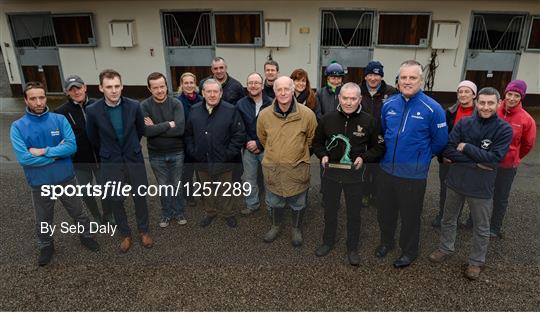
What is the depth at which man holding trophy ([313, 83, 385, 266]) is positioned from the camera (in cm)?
332

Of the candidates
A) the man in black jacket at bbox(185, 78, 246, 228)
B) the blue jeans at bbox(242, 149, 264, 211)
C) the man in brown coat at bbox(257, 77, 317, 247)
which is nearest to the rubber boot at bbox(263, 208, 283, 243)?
the man in brown coat at bbox(257, 77, 317, 247)

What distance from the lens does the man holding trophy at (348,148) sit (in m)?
3.32

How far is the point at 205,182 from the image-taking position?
13.8 ft

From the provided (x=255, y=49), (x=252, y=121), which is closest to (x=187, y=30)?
(x=255, y=49)

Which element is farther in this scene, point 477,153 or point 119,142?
point 119,142

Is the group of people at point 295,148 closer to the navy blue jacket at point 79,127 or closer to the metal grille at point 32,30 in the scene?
the navy blue jacket at point 79,127

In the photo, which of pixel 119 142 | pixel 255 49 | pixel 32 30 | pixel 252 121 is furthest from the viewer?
pixel 32 30

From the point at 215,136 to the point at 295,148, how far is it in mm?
856

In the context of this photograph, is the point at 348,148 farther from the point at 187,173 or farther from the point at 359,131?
the point at 187,173

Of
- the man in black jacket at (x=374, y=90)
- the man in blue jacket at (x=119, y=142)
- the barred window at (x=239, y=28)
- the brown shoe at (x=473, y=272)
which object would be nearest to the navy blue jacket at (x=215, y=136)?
the man in blue jacket at (x=119, y=142)

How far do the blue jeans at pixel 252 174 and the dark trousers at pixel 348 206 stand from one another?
1040 mm

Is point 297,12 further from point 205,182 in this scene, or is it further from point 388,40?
point 205,182

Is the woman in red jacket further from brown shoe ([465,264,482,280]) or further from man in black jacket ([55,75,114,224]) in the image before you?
man in black jacket ([55,75,114,224])

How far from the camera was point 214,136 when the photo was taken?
3.90 m
